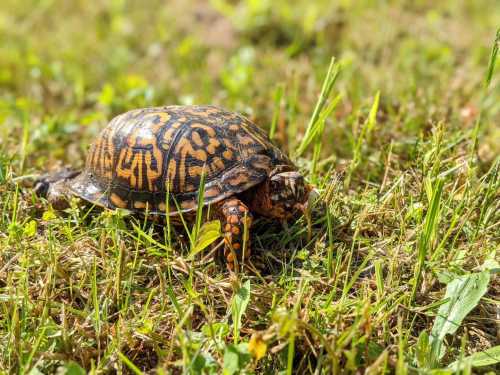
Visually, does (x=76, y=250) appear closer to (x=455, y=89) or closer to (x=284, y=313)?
(x=284, y=313)

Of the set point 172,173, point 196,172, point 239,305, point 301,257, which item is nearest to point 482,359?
point 301,257

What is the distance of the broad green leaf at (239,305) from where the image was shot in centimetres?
190

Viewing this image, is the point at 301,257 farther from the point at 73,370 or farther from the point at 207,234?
the point at 73,370

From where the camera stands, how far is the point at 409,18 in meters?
5.48

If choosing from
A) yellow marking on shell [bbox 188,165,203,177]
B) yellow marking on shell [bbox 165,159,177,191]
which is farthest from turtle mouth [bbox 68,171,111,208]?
yellow marking on shell [bbox 188,165,203,177]

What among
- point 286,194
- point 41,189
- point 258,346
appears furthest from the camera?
point 41,189

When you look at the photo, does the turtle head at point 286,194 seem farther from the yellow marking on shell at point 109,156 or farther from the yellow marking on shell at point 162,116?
the yellow marking on shell at point 109,156

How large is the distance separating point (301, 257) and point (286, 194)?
1.02 ft

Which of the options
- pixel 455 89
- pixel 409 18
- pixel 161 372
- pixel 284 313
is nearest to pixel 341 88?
pixel 455 89

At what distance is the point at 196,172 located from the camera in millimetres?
2365

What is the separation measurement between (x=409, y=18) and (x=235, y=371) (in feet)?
16.2

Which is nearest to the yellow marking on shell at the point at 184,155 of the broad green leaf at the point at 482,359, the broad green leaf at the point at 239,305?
the broad green leaf at the point at 239,305

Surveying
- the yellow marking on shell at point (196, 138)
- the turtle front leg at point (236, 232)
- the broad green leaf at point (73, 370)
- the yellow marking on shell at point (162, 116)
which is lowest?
the broad green leaf at point (73, 370)

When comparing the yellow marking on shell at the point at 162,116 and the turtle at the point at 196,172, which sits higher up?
the yellow marking on shell at the point at 162,116
